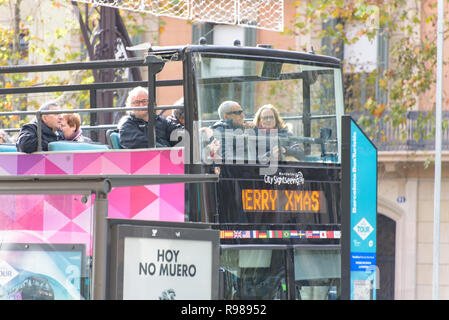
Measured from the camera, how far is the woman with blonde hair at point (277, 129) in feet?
33.4

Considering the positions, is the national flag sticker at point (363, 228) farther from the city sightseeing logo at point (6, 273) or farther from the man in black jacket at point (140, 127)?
the man in black jacket at point (140, 127)

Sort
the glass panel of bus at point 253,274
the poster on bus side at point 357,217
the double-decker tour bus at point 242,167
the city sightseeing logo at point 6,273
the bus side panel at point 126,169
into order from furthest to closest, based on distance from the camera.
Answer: the glass panel of bus at point 253,274 → the double-decker tour bus at point 242,167 → the bus side panel at point 126,169 → the poster on bus side at point 357,217 → the city sightseeing logo at point 6,273

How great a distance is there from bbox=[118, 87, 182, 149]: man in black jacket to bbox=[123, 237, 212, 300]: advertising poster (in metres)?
4.85

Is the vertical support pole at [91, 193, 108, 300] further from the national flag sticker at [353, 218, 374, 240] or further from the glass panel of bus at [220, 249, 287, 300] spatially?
the glass panel of bus at [220, 249, 287, 300]

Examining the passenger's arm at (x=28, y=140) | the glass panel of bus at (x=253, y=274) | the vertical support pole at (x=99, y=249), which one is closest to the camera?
the vertical support pole at (x=99, y=249)

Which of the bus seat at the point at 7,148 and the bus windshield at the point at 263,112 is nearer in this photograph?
the bus windshield at the point at 263,112

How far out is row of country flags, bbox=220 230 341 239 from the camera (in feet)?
31.6

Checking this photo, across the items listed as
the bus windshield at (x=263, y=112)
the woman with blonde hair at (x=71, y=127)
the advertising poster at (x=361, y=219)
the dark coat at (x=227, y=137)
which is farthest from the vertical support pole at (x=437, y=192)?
the advertising poster at (x=361, y=219)

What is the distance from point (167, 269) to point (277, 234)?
5.26 meters

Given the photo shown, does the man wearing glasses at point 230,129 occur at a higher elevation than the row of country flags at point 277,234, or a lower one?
higher

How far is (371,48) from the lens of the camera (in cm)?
2369

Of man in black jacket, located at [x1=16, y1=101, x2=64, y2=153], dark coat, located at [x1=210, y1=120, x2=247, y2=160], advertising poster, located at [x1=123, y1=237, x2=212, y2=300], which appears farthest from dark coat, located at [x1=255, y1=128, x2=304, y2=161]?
advertising poster, located at [x1=123, y1=237, x2=212, y2=300]

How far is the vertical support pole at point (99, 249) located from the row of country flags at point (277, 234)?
5.11 m
